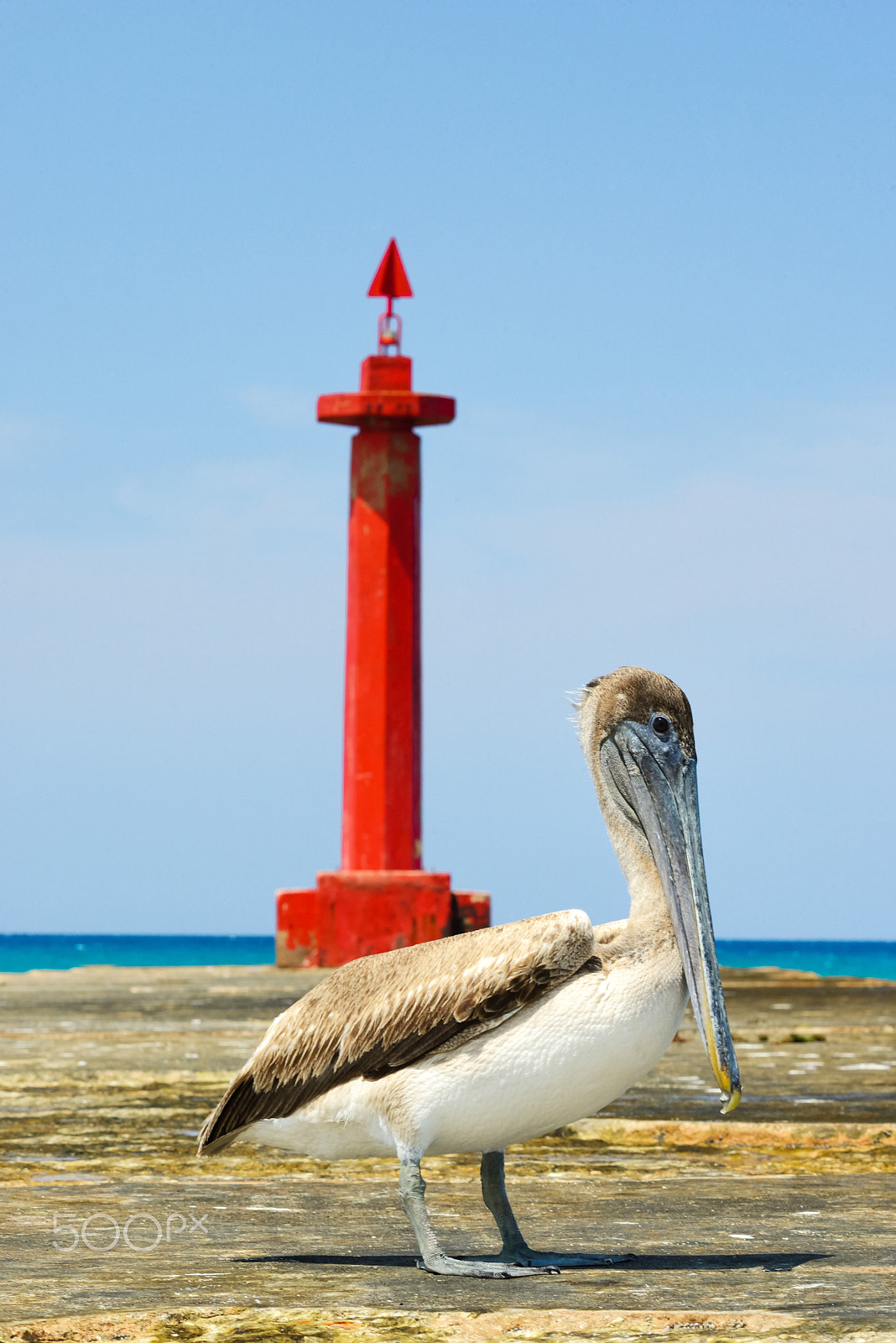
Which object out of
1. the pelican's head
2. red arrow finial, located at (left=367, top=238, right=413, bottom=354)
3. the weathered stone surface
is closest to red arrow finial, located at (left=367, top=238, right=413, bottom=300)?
red arrow finial, located at (left=367, top=238, right=413, bottom=354)

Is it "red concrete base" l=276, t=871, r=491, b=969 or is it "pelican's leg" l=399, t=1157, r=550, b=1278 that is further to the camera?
"red concrete base" l=276, t=871, r=491, b=969

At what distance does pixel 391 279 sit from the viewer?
2184cm

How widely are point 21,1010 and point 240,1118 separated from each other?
35.4 feet

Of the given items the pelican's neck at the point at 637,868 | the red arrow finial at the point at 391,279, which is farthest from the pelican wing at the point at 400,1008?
the red arrow finial at the point at 391,279

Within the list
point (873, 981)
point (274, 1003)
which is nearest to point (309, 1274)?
point (274, 1003)

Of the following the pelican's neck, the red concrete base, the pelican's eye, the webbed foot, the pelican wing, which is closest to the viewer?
the webbed foot

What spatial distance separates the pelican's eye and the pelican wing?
0.62 m

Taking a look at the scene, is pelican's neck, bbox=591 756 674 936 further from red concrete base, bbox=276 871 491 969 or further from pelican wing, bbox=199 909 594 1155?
red concrete base, bbox=276 871 491 969

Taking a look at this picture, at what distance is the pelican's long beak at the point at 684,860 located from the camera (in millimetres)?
5035

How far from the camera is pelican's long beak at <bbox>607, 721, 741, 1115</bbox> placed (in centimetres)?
504

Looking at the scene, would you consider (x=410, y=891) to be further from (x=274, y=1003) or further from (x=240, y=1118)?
(x=240, y=1118)

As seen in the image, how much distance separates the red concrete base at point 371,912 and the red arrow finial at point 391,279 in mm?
6838

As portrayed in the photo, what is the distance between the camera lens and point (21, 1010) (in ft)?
51.0

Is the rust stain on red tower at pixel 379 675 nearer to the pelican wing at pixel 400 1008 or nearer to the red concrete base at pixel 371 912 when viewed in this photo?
the red concrete base at pixel 371 912
